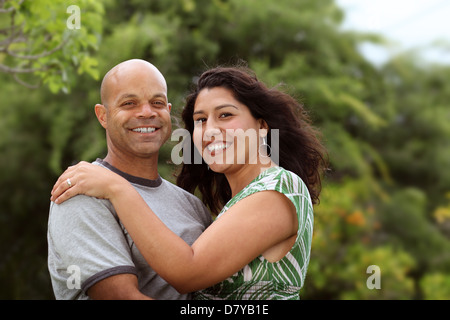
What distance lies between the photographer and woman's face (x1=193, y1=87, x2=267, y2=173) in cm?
205

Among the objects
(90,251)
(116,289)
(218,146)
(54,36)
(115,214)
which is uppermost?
(54,36)

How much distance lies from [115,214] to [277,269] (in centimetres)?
60

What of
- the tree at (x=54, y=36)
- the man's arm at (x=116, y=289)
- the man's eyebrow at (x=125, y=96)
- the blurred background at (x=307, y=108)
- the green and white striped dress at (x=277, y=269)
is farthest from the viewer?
the blurred background at (x=307, y=108)

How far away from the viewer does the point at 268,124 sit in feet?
7.25

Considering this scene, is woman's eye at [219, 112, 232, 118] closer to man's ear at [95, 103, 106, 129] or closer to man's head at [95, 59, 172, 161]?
man's head at [95, 59, 172, 161]

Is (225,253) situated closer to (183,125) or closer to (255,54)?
(183,125)

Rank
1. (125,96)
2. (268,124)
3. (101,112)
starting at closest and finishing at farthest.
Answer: (125,96), (101,112), (268,124)

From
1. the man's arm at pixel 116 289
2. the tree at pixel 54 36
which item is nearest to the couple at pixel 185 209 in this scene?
the man's arm at pixel 116 289

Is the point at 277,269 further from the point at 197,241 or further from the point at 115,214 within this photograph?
the point at 115,214

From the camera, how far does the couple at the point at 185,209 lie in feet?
5.42

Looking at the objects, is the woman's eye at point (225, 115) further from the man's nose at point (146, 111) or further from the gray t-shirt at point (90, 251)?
the gray t-shirt at point (90, 251)

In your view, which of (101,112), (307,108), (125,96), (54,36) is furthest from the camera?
(307,108)

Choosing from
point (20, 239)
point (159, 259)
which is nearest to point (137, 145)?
point (159, 259)

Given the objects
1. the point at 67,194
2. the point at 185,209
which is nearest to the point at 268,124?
the point at 185,209
